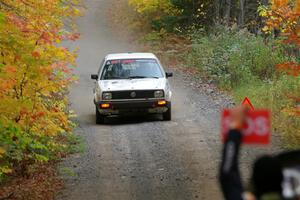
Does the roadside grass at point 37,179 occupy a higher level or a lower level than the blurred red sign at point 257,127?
lower

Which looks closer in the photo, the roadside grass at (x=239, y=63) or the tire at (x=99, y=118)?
the roadside grass at (x=239, y=63)

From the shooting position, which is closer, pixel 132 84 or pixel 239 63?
pixel 132 84

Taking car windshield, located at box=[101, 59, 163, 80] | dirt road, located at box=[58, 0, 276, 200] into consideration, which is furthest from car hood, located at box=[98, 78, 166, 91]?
dirt road, located at box=[58, 0, 276, 200]

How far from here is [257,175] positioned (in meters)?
3.95

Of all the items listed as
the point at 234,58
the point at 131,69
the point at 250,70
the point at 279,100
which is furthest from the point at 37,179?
the point at 234,58

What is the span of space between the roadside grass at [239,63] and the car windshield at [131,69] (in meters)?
3.18

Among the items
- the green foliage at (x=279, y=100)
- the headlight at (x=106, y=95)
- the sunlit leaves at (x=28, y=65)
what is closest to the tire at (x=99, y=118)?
the headlight at (x=106, y=95)

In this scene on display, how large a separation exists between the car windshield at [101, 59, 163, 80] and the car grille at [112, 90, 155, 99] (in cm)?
86

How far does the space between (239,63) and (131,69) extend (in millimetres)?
6865

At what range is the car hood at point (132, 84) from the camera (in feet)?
55.0

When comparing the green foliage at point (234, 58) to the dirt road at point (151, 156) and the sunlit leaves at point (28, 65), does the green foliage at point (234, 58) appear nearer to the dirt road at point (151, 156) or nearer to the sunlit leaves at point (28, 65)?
the dirt road at point (151, 156)

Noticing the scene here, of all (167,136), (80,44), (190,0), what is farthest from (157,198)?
(80,44)

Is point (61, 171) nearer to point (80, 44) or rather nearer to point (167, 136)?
point (167, 136)

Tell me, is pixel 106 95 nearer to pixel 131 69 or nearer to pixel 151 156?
pixel 131 69
